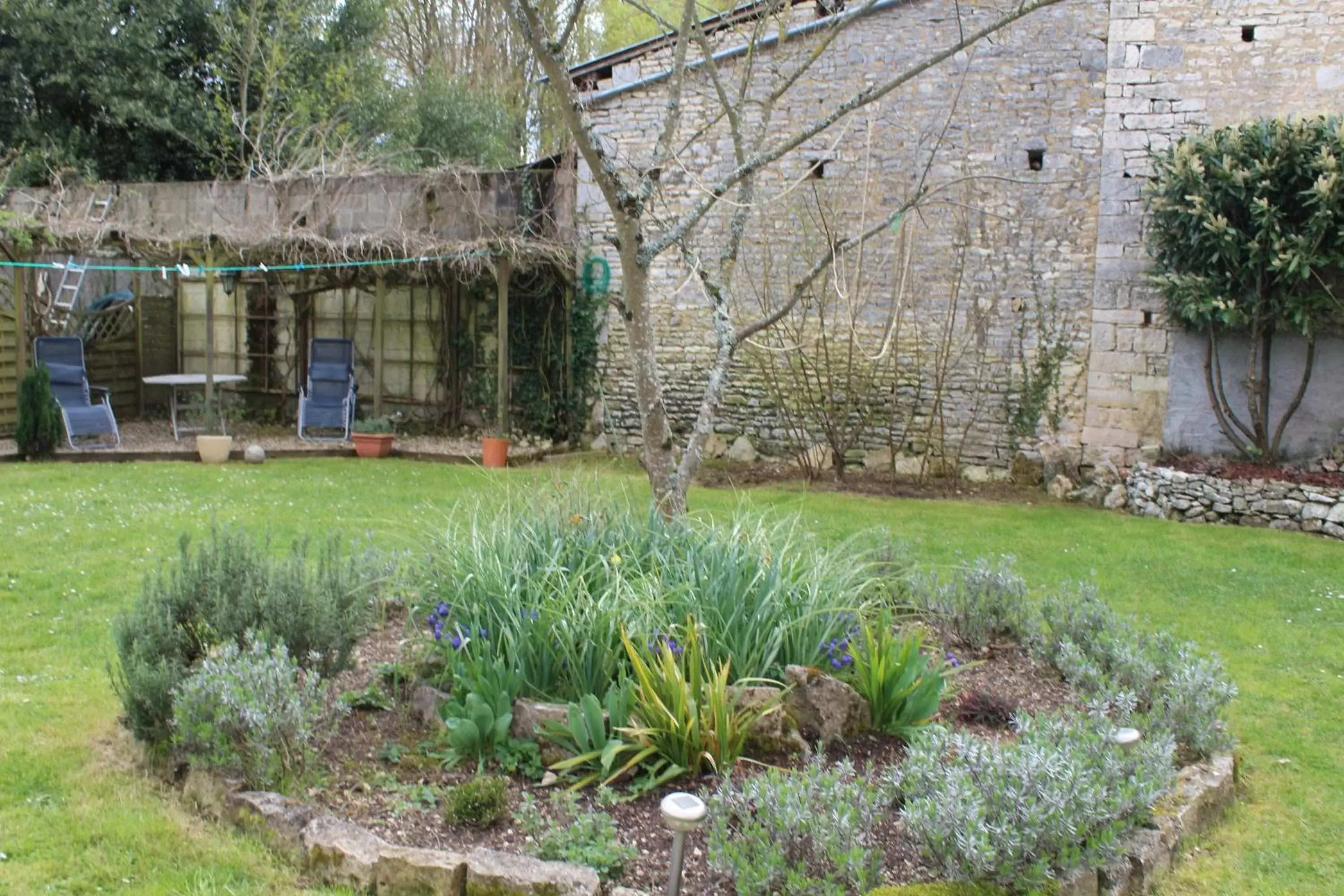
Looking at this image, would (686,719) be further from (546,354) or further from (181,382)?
(181,382)

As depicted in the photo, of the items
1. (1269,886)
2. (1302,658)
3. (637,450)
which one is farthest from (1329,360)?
(1269,886)

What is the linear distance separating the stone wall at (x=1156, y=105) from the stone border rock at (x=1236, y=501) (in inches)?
25.5

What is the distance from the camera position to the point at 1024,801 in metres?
2.64

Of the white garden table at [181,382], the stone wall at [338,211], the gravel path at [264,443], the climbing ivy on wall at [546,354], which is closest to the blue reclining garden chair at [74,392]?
the gravel path at [264,443]

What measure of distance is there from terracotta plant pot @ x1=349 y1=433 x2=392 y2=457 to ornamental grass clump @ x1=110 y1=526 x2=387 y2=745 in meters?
7.20

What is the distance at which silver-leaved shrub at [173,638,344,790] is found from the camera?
3.10m

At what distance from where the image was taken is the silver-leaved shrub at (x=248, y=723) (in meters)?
3.10

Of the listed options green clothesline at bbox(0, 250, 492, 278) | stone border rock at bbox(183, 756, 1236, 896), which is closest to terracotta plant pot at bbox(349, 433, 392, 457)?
green clothesline at bbox(0, 250, 492, 278)

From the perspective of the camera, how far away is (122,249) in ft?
36.6

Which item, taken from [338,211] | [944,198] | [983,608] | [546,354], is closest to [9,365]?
[338,211]

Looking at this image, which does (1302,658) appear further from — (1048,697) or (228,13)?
(228,13)

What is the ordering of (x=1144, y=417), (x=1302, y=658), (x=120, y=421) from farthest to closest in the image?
(x=120, y=421) < (x=1144, y=417) < (x=1302, y=658)

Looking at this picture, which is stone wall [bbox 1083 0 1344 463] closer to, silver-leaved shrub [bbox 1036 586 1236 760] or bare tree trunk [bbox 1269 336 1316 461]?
bare tree trunk [bbox 1269 336 1316 461]

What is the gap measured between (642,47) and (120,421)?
24.8ft
